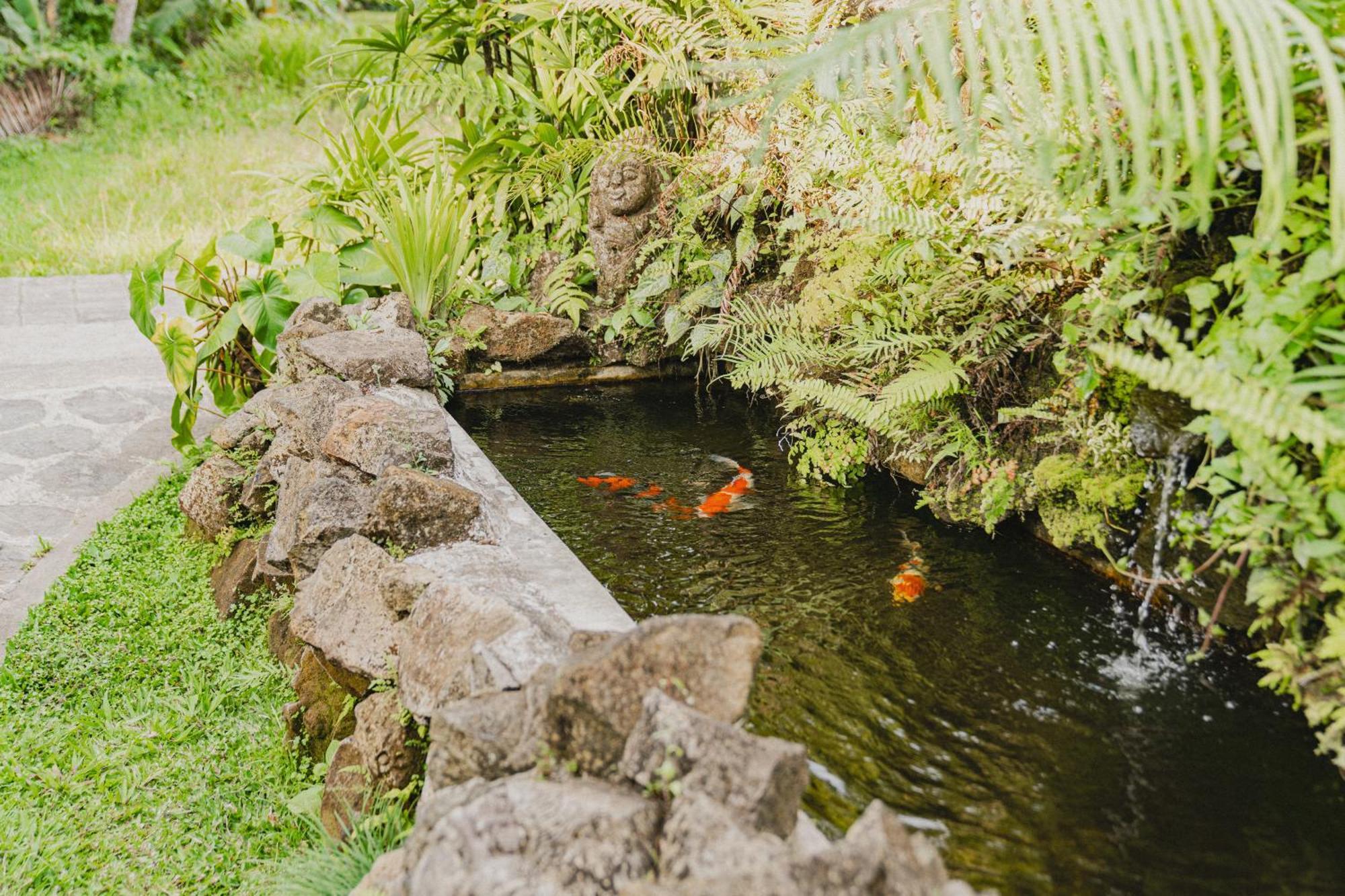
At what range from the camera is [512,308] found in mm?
5867

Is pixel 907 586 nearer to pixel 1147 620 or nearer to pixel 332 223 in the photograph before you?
pixel 1147 620

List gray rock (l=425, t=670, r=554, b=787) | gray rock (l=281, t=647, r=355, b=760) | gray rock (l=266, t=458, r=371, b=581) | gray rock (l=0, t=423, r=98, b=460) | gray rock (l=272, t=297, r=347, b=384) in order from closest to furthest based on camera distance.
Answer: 1. gray rock (l=425, t=670, r=554, b=787)
2. gray rock (l=281, t=647, r=355, b=760)
3. gray rock (l=266, t=458, r=371, b=581)
4. gray rock (l=272, t=297, r=347, b=384)
5. gray rock (l=0, t=423, r=98, b=460)

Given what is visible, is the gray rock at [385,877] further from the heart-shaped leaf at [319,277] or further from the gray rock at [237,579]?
the heart-shaped leaf at [319,277]

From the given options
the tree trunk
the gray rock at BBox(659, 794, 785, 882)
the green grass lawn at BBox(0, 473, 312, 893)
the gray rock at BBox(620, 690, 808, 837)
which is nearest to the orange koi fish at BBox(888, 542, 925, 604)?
the gray rock at BBox(620, 690, 808, 837)

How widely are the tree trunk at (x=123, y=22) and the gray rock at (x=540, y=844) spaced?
1572 centimetres

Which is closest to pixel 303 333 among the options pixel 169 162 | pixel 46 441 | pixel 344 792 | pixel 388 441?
pixel 388 441

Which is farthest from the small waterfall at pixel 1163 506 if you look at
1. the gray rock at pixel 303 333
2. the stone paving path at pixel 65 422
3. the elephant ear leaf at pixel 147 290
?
the elephant ear leaf at pixel 147 290

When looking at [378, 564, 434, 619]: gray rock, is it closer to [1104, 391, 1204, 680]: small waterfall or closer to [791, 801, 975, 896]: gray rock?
[791, 801, 975, 896]: gray rock

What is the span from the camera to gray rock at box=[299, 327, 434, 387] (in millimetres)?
4066

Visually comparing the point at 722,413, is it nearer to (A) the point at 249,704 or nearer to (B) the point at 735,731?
(A) the point at 249,704

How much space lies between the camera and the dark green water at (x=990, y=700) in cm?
196

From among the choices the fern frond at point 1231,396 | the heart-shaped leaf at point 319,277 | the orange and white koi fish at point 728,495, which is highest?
the fern frond at point 1231,396

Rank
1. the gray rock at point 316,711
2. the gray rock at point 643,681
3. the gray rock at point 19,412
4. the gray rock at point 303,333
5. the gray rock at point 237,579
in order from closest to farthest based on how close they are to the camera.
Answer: the gray rock at point 643,681 → the gray rock at point 316,711 → the gray rock at point 237,579 → the gray rock at point 303,333 → the gray rock at point 19,412

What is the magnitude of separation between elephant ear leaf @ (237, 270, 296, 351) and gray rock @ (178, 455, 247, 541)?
90 centimetres
